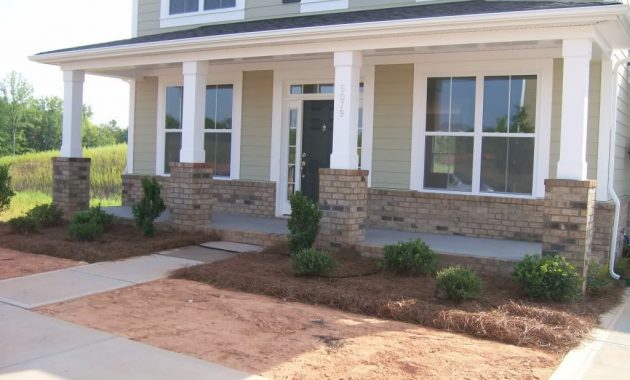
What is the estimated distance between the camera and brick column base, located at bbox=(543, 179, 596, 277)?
290 inches

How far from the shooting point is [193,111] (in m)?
10.8

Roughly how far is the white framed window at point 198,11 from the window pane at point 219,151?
8.01 ft

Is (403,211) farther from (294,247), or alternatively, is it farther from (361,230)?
(294,247)

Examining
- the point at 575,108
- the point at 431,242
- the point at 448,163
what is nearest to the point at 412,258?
the point at 431,242

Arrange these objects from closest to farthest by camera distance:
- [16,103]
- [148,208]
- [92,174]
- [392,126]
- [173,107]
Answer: [148,208], [392,126], [173,107], [92,174], [16,103]

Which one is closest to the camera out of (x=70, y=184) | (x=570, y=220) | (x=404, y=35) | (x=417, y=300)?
(x=417, y=300)

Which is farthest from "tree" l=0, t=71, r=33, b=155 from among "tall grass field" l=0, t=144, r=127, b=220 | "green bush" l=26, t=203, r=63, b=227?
"green bush" l=26, t=203, r=63, b=227

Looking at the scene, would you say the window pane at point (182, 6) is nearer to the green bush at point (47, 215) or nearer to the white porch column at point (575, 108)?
the green bush at point (47, 215)

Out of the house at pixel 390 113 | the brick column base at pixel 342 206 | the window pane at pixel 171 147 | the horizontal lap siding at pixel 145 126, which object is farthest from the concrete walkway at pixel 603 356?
the horizontal lap siding at pixel 145 126

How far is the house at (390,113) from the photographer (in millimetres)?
7902

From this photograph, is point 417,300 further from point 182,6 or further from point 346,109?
point 182,6

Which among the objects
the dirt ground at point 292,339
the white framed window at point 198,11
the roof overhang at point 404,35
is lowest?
the dirt ground at point 292,339

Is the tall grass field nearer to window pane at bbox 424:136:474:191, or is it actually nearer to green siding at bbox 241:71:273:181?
green siding at bbox 241:71:273:181

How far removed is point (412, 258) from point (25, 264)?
5.46 metres
